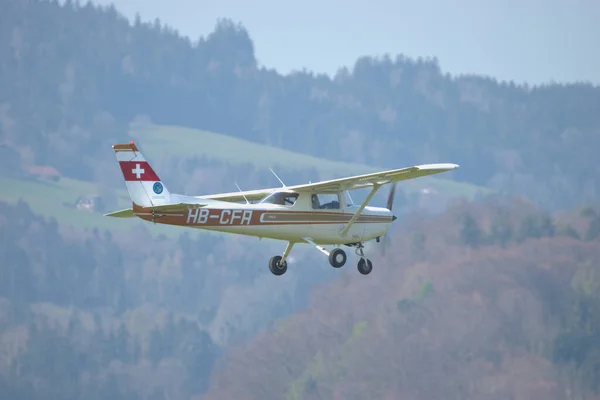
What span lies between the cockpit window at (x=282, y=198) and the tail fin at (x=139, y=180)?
294 cm

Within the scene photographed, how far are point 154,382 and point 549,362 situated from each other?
39.4 meters

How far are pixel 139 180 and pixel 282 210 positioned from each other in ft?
12.4

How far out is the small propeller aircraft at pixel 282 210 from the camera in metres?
32.7

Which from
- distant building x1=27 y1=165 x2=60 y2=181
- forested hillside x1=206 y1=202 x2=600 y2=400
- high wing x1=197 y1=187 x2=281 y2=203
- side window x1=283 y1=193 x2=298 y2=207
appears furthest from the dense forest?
side window x1=283 y1=193 x2=298 y2=207

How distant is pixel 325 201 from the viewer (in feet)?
117

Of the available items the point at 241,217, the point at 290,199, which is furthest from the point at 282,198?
the point at 241,217

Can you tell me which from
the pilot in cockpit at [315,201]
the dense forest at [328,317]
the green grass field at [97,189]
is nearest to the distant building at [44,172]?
the green grass field at [97,189]

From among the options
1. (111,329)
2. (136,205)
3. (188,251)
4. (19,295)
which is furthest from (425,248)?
(136,205)

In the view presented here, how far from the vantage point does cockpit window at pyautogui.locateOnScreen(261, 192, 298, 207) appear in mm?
34794

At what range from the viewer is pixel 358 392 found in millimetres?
98312

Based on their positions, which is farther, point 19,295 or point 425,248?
point 19,295

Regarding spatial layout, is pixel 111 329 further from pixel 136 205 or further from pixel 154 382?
pixel 136 205

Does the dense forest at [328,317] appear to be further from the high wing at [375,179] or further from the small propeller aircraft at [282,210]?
the high wing at [375,179]

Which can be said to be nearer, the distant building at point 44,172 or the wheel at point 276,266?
the wheel at point 276,266
